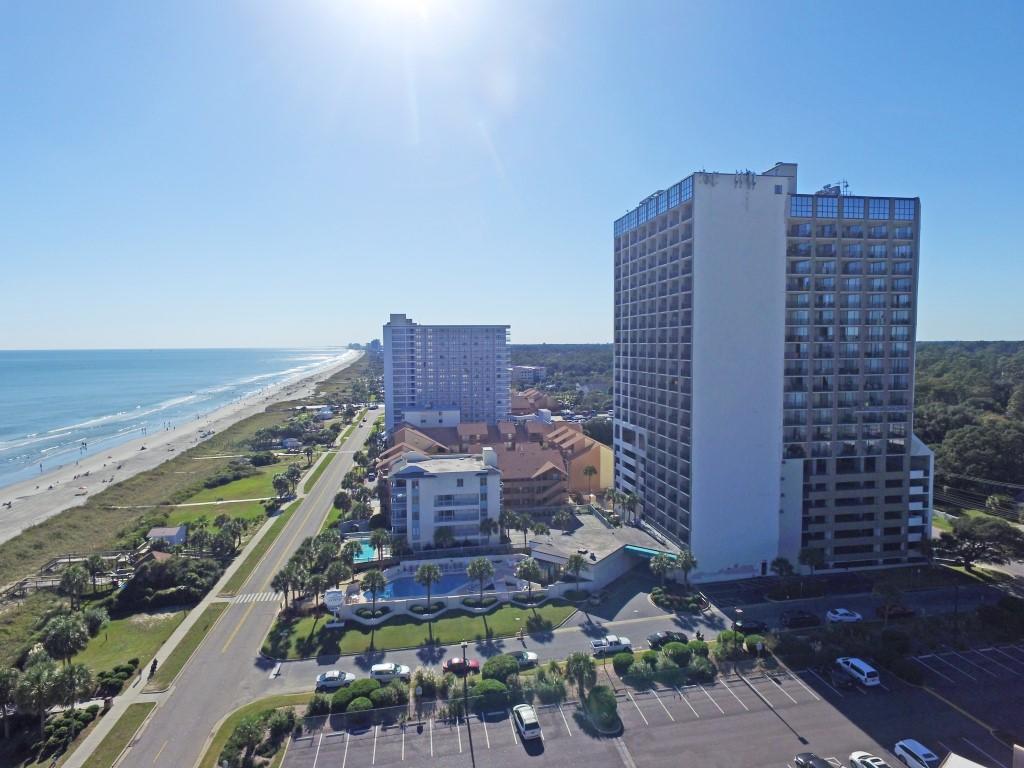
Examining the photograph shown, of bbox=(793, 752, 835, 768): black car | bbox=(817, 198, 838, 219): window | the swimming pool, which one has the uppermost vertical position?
bbox=(817, 198, 838, 219): window

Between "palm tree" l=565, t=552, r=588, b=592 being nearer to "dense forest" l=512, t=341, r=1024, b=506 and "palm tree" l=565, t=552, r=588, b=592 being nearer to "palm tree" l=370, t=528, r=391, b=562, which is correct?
"palm tree" l=370, t=528, r=391, b=562

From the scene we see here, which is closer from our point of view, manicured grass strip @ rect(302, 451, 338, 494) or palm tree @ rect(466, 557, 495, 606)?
palm tree @ rect(466, 557, 495, 606)

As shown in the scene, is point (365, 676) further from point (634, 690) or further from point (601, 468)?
point (601, 468)

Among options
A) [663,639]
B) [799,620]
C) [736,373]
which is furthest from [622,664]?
[736,373]

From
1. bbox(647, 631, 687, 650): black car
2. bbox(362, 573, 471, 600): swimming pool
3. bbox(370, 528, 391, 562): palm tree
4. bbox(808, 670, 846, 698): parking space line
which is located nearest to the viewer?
bbox(808, 670, 846, 698): parking space line

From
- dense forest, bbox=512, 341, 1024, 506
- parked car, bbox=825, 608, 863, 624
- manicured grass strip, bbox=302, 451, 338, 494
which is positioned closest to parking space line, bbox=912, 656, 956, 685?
parked car, bbox=825, 608, 863, 624

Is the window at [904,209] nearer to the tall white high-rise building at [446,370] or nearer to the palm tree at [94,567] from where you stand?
the palm tree at [94,567]

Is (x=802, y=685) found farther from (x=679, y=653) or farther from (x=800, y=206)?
(x=800, y=206)
